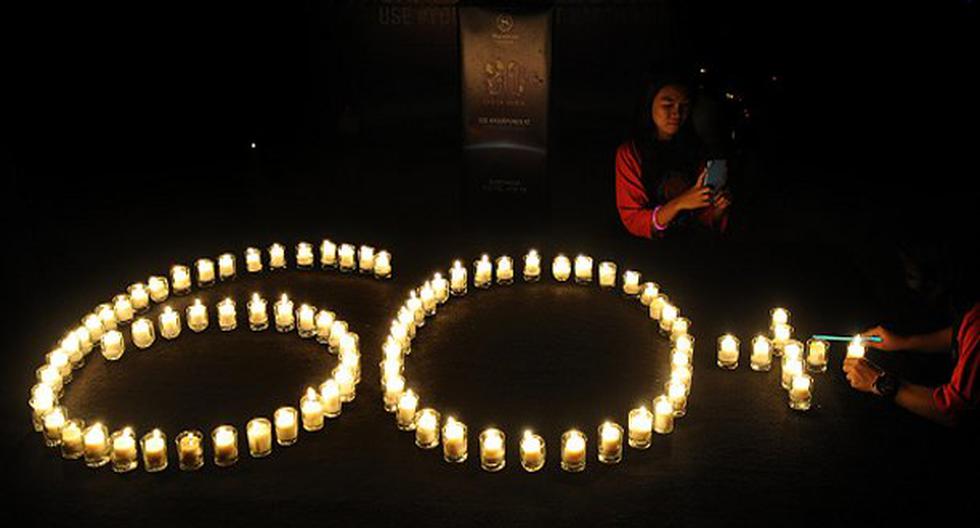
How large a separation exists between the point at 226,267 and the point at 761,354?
175 inches

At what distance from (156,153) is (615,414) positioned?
270 inches

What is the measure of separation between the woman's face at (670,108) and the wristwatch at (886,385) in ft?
8.98

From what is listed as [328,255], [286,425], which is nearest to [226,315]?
[328,255]

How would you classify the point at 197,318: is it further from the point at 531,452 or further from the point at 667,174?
the point at 667,174

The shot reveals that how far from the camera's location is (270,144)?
10156mm

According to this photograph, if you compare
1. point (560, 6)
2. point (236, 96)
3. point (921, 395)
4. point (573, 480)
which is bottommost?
point (573, 480)

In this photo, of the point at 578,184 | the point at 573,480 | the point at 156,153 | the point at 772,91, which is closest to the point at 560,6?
the point at 578,184

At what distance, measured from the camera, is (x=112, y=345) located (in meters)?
5.83

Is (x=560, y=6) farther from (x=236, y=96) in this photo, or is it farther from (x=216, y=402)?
(x=216, y=402)

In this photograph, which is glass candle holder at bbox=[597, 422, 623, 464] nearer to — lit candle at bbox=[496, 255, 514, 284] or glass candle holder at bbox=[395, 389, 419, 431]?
glass candle holder at bbox=[395, 389, 419, 431]

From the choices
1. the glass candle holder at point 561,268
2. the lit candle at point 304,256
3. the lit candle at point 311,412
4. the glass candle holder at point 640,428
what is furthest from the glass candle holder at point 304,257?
the glass candle holder at point 640,428

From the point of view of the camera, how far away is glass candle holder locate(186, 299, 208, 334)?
6258 millimetres

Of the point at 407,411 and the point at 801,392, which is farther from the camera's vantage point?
the point at 801,392

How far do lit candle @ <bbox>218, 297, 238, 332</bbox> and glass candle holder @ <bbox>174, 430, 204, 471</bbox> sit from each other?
1.70m
